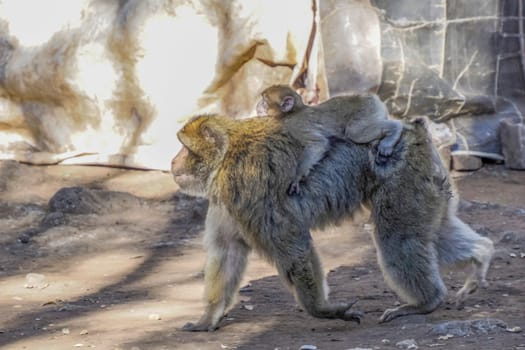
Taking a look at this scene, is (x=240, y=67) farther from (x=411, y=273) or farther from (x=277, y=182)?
(x=411, y=273)

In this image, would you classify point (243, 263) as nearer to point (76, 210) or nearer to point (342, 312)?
point (342, 312)

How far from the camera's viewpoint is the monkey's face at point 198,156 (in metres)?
6.56

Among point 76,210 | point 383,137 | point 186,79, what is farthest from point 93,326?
point 186,79

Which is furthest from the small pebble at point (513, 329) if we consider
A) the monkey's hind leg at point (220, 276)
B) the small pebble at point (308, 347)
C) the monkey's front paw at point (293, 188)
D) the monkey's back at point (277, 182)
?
the monkey's hind leg at point (220, 276)

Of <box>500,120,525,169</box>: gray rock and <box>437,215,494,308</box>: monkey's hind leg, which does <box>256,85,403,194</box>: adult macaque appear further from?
<box>500,120,525,169</box>: gray rock

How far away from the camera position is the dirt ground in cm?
628

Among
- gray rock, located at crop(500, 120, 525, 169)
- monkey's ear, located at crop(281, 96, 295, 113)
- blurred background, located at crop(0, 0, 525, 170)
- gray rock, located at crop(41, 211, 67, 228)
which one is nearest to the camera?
monkey's ear, located at crop(281, 96, 295, 113)

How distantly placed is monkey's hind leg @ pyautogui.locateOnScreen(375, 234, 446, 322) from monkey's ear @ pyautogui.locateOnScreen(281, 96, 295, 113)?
104cm

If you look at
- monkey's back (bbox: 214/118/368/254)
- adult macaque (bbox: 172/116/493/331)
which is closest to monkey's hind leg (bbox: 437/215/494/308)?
adult macaque (bbox: 172/116/493/331)

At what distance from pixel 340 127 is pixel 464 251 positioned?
3.90 ft

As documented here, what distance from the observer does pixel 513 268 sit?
8195mm

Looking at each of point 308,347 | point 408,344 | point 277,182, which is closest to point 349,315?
point 308,347

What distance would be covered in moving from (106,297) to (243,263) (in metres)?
1.66

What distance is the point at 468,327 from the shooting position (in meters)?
5.94
